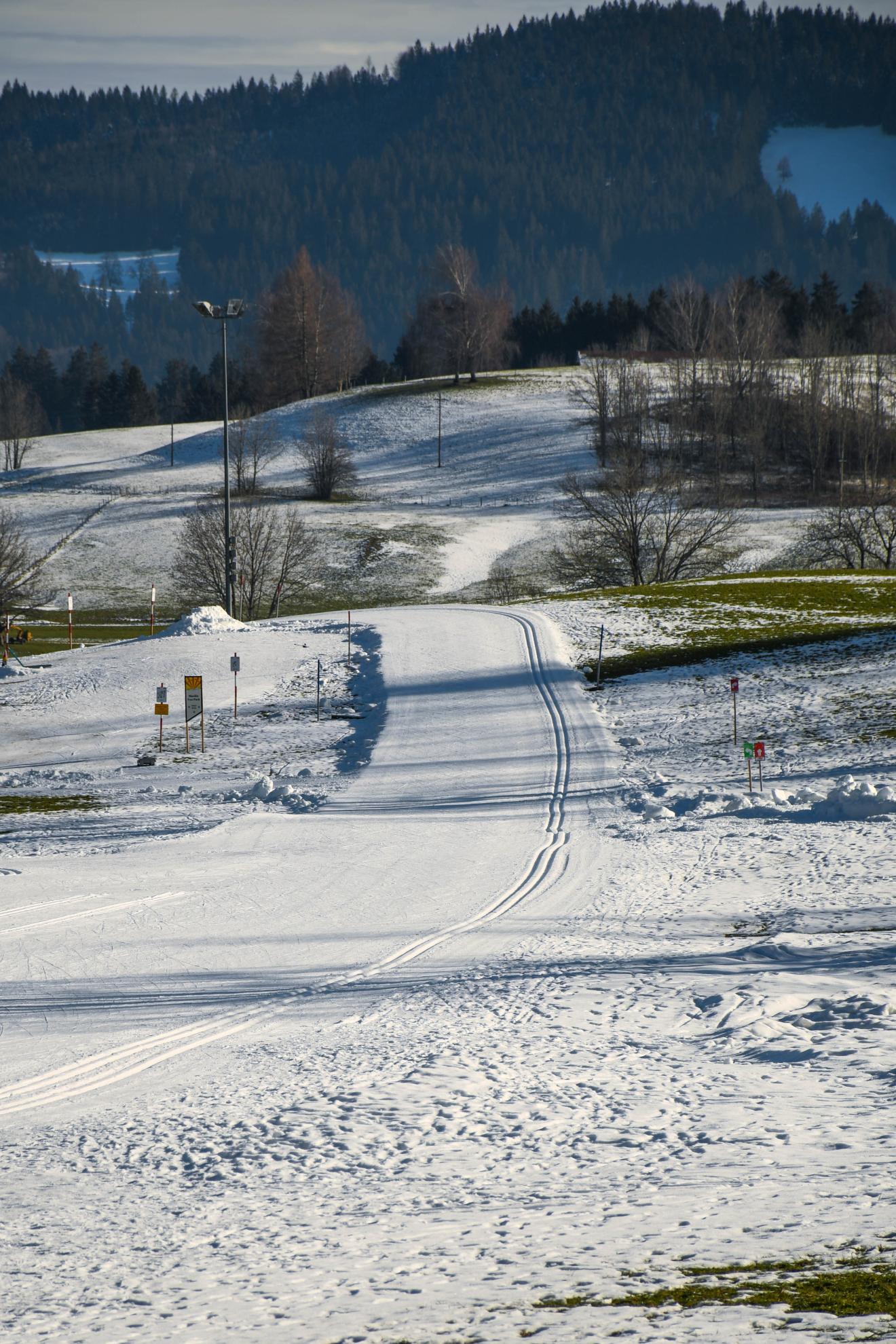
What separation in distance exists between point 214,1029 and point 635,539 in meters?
42.7

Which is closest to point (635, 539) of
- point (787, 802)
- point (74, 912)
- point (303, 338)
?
point (787, 802)

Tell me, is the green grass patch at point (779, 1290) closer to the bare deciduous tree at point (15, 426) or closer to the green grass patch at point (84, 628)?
the green grass patch at point (84, 628)

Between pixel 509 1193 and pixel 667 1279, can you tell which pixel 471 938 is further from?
pixel 667 1279

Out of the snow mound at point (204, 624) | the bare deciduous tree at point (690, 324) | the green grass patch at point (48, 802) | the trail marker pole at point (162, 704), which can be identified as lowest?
the green grass patch at point (48, 802)

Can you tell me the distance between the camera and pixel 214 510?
5862 centimetres

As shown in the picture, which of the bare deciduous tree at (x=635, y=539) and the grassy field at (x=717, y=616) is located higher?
the bare deciduous tree at (x=635, y=539)

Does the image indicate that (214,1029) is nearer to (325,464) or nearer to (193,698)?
(193,698)

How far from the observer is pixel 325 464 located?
8244 cm

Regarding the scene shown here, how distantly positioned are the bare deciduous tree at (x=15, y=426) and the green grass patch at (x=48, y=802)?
83.4 meters

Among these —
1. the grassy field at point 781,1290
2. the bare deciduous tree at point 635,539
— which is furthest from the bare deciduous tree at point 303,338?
the grassy field at point 781,1290

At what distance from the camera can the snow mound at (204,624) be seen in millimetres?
39375

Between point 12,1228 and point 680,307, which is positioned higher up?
point 680,307

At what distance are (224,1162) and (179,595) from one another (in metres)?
57.1

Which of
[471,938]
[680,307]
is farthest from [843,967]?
[680,307]
